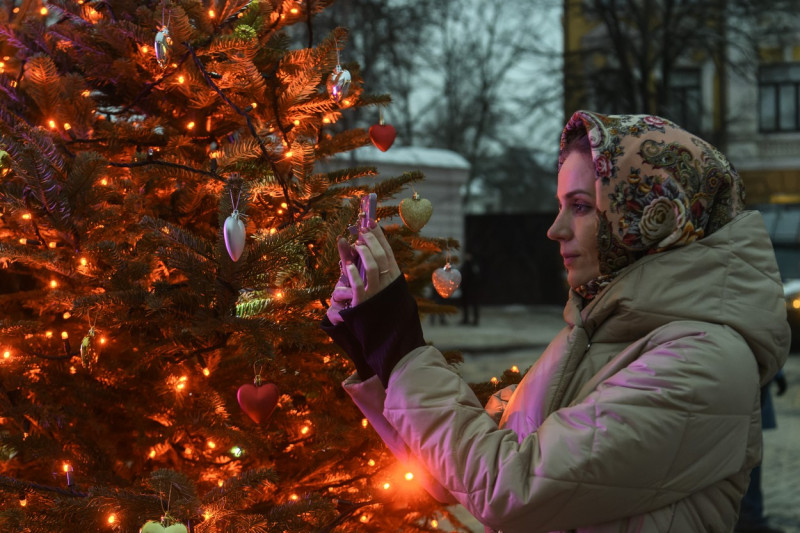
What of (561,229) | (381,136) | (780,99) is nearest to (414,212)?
(381,136)

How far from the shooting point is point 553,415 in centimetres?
158

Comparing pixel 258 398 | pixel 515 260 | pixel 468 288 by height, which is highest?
pixel 258 398

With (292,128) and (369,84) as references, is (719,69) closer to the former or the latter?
(369,84)

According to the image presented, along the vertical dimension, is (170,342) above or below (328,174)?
below

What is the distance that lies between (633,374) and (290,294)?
3.15ft

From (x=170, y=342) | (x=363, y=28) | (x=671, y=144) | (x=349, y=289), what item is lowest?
(x=170, y=342)

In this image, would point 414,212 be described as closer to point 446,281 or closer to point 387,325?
point 446,281

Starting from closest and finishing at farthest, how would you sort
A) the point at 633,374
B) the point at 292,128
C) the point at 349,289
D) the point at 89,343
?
the point at 633,374, the point at 349,289, the point at 89,343, the point at 292,128

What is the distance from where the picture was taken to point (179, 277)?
2629 millimetres

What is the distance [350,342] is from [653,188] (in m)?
0.63

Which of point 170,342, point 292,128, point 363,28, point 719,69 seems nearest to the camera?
point 170,342

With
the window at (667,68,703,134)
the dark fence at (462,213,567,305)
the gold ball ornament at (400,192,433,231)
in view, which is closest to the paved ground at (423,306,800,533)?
the dark fence at (462,213,567,305)

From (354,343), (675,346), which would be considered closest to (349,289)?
(354,343)

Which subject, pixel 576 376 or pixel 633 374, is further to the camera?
pixel 576 376
